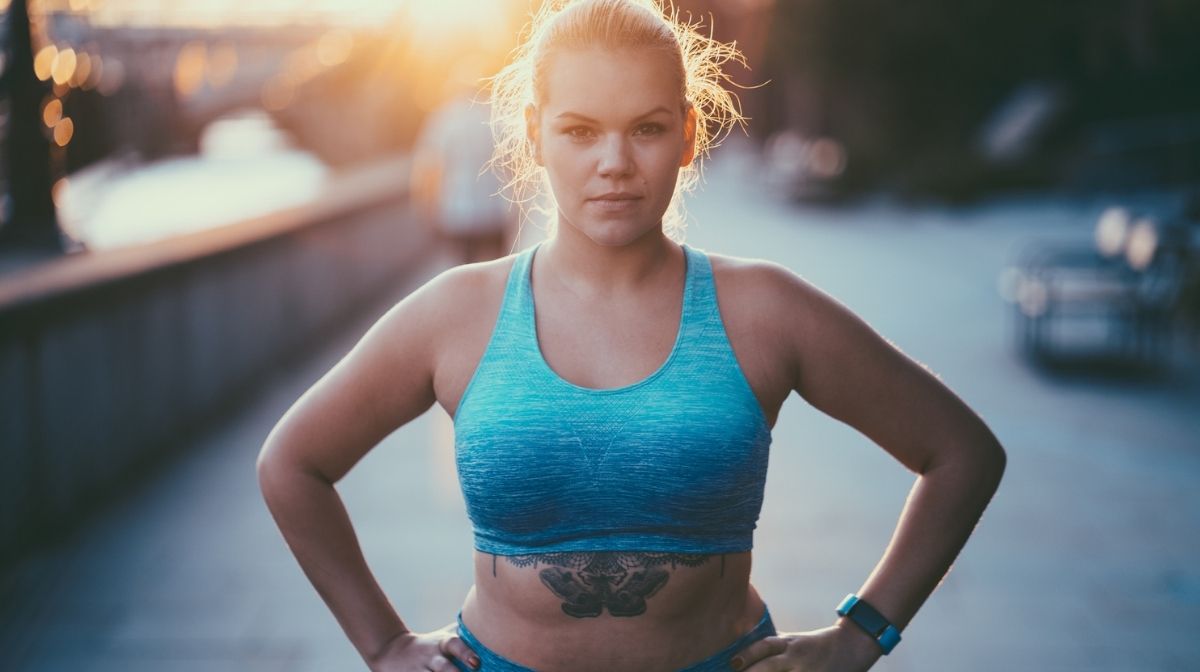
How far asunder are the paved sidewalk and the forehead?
3.18 metres

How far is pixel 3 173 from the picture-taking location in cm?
799

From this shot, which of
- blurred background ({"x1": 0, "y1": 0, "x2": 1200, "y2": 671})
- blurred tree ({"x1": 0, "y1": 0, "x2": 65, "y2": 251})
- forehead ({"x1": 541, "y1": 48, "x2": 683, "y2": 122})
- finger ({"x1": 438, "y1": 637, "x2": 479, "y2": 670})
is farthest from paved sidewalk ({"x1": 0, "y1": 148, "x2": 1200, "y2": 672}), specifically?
forehead ({"x1": 541, "y1": 48, "x2": 683, "y2": 122})

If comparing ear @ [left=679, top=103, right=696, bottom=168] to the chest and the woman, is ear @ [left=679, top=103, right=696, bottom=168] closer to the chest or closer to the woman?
the woman

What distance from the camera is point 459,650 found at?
2.02m

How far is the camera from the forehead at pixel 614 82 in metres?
1.80

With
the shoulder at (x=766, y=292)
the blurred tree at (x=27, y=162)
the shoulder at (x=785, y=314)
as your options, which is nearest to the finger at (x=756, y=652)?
the shoulder at (x=785, y=314)

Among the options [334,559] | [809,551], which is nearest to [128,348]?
[809,551]

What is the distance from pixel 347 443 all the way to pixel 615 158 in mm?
686

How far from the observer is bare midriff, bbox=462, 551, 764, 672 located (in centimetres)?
189

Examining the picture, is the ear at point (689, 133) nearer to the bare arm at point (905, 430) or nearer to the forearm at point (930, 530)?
the bare arm at point (905, 430)

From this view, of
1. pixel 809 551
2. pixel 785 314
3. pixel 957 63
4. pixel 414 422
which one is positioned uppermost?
pixel 957 63

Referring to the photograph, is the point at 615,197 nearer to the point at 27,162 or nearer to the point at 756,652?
the point at 756,652

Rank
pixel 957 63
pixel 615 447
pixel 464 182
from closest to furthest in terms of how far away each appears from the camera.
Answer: pixel 615 447
pixel 464 182
pixel 957 63

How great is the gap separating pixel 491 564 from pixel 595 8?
90cm
